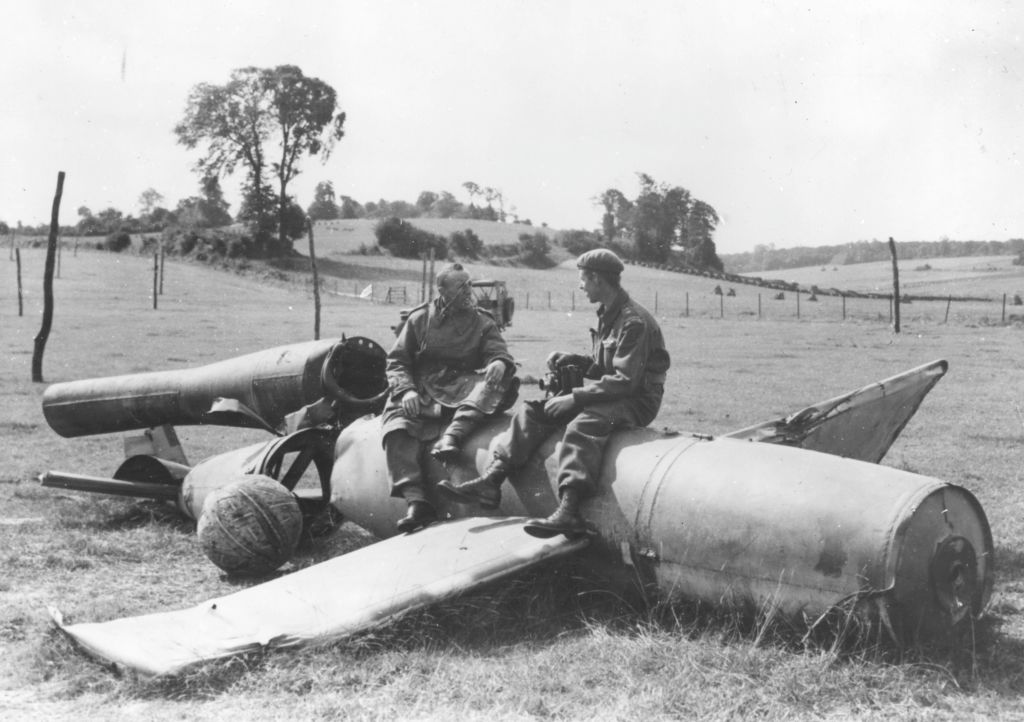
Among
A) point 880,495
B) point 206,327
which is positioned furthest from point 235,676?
point 206,327

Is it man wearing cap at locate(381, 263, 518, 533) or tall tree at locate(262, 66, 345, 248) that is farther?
tall tree at locate(262, 66, 345, 248)

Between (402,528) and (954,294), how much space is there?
54.6 metres

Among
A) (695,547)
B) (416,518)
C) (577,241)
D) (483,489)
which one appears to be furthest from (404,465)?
(577,241)

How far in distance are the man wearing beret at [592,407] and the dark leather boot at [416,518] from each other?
532mm

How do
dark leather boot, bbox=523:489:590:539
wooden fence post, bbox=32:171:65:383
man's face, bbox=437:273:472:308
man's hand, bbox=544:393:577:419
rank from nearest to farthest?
dark leather boot, bbox=523:489:590:539 < man's hand, bbox=544:393:577:419 < man's face, bbox=437:273:472:308 < wooden fence post, bbox=32:171:65:383

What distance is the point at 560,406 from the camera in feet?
23.7

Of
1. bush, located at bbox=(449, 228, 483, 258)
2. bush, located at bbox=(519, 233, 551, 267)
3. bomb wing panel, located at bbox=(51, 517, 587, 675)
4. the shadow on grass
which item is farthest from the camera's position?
bush, located at bbox=(519, 233, 551, 267)

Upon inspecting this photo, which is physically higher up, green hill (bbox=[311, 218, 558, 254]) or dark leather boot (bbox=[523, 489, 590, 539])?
green hill (bbox=[311, 218, 558, 254])

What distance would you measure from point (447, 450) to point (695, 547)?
7.70 feet

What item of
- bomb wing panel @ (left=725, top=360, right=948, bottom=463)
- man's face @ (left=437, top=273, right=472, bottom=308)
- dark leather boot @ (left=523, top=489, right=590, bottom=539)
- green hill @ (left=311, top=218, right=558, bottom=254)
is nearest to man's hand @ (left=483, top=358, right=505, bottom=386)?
man's face @ (left=437, top=273, right=472, bottom=308)

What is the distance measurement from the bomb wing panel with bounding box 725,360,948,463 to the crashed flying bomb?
0.08 feet

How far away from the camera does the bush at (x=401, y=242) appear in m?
78.2

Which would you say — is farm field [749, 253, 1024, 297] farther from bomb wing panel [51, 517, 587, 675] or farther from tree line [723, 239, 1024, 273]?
bomb wing panel [51, 517, 587, 675]

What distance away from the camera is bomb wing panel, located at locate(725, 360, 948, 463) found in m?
8.26
